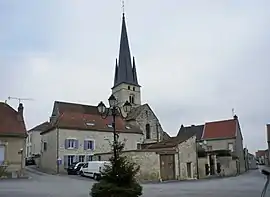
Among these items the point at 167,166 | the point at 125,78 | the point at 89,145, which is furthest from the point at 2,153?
the point at 125,78

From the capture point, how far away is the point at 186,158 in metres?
35.6

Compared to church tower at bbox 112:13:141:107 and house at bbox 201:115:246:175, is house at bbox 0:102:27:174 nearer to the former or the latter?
house at bbox 201:115:246:175

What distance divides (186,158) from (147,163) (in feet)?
17.2

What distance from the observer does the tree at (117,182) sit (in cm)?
1261

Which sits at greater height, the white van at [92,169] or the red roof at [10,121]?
the red roof at [10,121]

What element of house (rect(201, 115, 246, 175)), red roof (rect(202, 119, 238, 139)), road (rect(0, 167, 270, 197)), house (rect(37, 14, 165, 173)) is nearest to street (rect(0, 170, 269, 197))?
road (rect(0, 167, 270, 197))

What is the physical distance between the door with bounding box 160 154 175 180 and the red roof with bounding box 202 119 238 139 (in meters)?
28.0

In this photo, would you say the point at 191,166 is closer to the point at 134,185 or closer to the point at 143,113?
the point at 143,113

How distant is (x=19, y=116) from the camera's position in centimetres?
3575

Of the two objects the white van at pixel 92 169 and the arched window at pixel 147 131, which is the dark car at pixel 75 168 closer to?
the white van at pixel 92 169

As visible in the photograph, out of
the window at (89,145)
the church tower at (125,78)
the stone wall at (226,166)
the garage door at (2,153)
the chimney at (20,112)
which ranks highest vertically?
the church tower at (125,78)

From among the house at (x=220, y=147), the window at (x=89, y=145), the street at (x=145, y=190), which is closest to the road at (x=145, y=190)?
the street at (x=145, y=190)

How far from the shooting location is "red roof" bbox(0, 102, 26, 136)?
33263 millimetres

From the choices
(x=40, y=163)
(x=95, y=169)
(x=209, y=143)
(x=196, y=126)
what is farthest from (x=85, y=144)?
(x=196, y=126)
